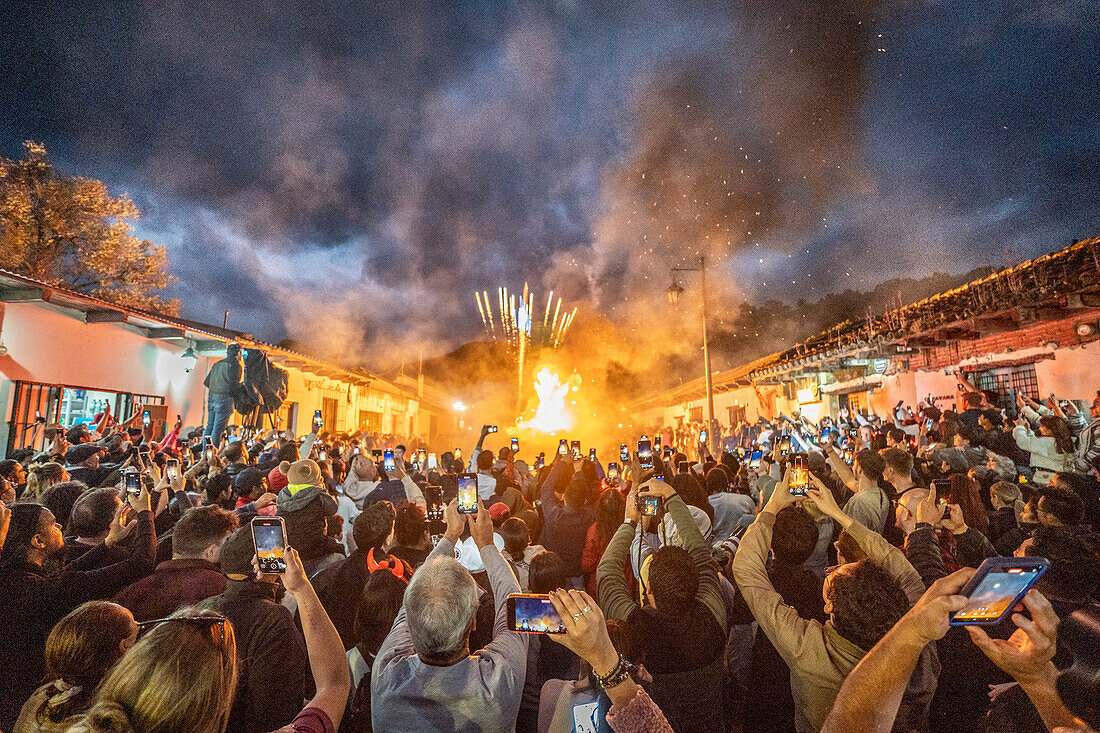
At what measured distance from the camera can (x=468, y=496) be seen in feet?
11.1

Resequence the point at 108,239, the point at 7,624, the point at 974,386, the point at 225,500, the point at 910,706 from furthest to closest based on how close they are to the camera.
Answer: the point at 108,239, the point at 974,386, the point at 225,500, the point at 7,624, the point at 910,706

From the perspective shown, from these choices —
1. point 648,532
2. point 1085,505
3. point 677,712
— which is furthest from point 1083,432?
point 677,712

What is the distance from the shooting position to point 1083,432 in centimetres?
596

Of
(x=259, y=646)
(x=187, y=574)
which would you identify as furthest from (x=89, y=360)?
(x=259, y=646)

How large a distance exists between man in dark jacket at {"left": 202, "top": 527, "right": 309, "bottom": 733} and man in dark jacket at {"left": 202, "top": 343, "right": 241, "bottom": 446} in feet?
26.2

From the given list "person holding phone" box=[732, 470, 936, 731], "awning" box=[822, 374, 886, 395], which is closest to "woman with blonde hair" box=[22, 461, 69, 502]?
"person holding phone" box=[732, 470, 936, 731]

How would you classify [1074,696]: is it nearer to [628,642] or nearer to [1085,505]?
[628,642]

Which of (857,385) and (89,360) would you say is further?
(857,385)

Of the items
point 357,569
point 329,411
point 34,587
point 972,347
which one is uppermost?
point 972,347

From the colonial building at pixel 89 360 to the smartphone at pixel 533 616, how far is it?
1063 cm

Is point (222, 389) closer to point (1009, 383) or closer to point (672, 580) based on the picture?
point (672, 580)

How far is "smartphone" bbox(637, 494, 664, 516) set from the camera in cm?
326

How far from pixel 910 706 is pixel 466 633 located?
1.86 metres

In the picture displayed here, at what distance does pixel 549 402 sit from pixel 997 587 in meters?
40.6
